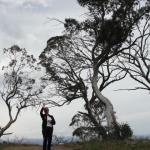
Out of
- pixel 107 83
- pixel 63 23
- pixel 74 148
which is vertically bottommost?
pixel 74 148

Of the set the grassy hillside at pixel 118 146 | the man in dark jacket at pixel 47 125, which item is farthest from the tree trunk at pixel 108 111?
the man in dark jacket at pixel 47 125

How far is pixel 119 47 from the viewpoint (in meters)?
26.8

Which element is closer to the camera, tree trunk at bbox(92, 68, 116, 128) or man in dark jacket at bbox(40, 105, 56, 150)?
man in dark jacket at bbox(40, 105, 56, 150)

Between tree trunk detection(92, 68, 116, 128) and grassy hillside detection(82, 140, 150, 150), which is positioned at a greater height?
tree trunk detection(92, 68, 116, 128)

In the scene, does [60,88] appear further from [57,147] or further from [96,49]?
[57,147]

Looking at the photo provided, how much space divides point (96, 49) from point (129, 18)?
281 centimetres

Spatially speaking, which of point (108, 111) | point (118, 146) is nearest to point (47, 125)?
point (118, 146)

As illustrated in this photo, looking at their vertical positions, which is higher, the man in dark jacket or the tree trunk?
the tree trunk

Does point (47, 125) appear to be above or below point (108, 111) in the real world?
below

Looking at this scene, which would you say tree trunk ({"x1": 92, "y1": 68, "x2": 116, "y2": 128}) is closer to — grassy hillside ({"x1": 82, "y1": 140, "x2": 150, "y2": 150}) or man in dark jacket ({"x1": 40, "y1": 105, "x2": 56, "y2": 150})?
grassy hillside ({"x1": 82, "y1": 140, "x2": 150, "y2": 150})

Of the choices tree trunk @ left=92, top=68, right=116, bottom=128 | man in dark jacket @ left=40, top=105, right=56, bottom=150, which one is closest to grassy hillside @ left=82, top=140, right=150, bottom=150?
man in dark jacket @ left=40, top=105, right=56, bottom=150

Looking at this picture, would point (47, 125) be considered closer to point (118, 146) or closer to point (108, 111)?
point (118, 146)

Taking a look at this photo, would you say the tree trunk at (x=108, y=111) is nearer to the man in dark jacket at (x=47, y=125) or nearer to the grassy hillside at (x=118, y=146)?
the grassy hillside at (x=118, y=146)

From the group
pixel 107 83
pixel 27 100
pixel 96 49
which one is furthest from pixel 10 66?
pixel 96 49
